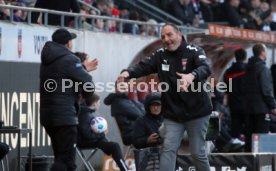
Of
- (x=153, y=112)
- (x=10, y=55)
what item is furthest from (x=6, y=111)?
(x=153, y=112)

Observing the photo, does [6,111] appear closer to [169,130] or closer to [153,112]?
[153,112]

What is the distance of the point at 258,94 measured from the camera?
53.8 ft

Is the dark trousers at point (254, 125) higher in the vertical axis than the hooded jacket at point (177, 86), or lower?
lower

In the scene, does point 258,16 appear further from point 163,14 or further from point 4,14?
point 4,14

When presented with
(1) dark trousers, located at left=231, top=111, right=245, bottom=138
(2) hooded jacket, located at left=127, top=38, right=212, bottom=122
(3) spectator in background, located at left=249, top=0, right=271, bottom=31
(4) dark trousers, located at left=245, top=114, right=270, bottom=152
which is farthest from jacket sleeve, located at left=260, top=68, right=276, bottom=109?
(3) spectator in background, located at left=249, top=0, right=271, bottom=31

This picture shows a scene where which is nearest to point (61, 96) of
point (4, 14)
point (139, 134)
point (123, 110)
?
point (139, 134)

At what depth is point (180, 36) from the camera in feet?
38.1

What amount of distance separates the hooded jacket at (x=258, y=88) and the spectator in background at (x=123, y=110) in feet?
6.86

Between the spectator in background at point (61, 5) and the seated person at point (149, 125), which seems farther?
the spectator in background at point (61, 5)

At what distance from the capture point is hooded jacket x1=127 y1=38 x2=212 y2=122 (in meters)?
11.5

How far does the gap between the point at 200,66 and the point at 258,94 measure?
17.3 feet

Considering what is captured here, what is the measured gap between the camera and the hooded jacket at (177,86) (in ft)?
37.6

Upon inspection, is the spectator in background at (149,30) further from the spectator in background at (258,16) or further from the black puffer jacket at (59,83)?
the spectator in background at (258,16)

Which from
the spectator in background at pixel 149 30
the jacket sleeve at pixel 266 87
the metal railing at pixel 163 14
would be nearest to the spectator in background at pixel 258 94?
the jacket sleeve at pixel 266 87
